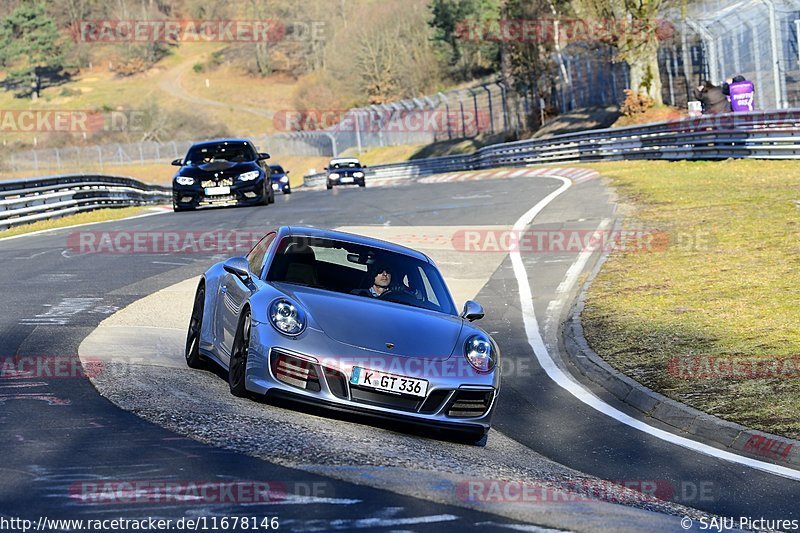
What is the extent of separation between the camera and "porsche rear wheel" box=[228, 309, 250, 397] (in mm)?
7996

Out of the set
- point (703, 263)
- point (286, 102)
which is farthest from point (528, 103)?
→ point (286, 102)

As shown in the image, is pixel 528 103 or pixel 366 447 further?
pixel 528 103

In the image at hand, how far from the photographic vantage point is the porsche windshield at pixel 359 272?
8.84 meters

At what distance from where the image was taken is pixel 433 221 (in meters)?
23.9

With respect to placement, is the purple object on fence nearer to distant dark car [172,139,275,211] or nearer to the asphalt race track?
distant dark car [172,139,275,211]

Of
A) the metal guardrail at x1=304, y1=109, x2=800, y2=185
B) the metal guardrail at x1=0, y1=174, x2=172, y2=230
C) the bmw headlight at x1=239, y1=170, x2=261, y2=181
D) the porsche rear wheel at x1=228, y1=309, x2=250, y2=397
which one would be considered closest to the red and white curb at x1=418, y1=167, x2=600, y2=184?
the metal guardrail at x1=304, y1=109, x2=800, y2=185

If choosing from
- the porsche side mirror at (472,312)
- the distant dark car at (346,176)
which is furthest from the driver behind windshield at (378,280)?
the distant dark car at (346,176)

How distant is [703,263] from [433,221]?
8.43 m

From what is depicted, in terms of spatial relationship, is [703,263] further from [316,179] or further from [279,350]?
[316,179]

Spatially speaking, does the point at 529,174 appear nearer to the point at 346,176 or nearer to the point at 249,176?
the point at 249,176

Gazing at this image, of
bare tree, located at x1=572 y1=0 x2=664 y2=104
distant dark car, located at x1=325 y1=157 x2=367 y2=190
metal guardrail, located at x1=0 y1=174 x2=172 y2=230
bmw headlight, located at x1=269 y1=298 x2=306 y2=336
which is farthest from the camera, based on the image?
distant dark car, located at x1=325 y1=157 x2=367 y2=190

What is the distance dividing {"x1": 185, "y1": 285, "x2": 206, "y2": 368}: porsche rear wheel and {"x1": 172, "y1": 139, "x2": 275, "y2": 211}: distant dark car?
59.7 feet

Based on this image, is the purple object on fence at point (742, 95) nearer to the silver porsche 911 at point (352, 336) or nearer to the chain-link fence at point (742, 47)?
the chain-link fence at point (742, 47)

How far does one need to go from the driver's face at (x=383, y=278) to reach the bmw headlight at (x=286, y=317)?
1.11 meters
